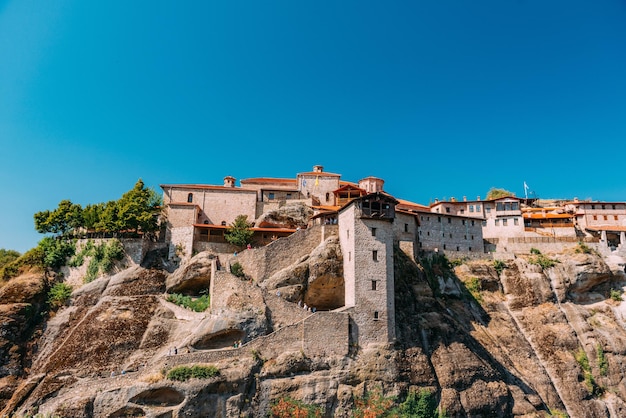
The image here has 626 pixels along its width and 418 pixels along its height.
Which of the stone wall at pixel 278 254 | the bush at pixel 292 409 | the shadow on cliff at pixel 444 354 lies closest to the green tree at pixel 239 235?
the stone wall at pixel 278 254

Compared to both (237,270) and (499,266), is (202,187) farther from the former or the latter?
(499,266)

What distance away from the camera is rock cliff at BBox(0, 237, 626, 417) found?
30609 mm

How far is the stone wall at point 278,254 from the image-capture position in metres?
38.4

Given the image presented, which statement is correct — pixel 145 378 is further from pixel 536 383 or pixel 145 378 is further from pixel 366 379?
pixel 536 383

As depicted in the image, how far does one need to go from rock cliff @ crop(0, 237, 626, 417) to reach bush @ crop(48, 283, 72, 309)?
683mm

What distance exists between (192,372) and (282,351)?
6187mm

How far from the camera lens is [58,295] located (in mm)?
39094

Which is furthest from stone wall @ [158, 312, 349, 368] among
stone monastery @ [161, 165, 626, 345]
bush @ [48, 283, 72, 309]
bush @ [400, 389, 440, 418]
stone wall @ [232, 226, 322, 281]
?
bush @ [48, 283, 72, 309]

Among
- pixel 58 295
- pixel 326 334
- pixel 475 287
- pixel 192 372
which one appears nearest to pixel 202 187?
pixel 58 295

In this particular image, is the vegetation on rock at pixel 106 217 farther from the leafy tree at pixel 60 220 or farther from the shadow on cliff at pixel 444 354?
the shadow on cliff at pixel 444 354

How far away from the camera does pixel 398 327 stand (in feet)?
120

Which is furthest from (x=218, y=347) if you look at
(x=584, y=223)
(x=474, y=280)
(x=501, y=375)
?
(x=584, y=223)

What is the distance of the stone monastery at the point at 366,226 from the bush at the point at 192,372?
990cm

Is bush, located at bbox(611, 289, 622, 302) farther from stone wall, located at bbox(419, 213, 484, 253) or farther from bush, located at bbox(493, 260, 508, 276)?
stone wall, located at bbox(419, 213, 484, 253)
